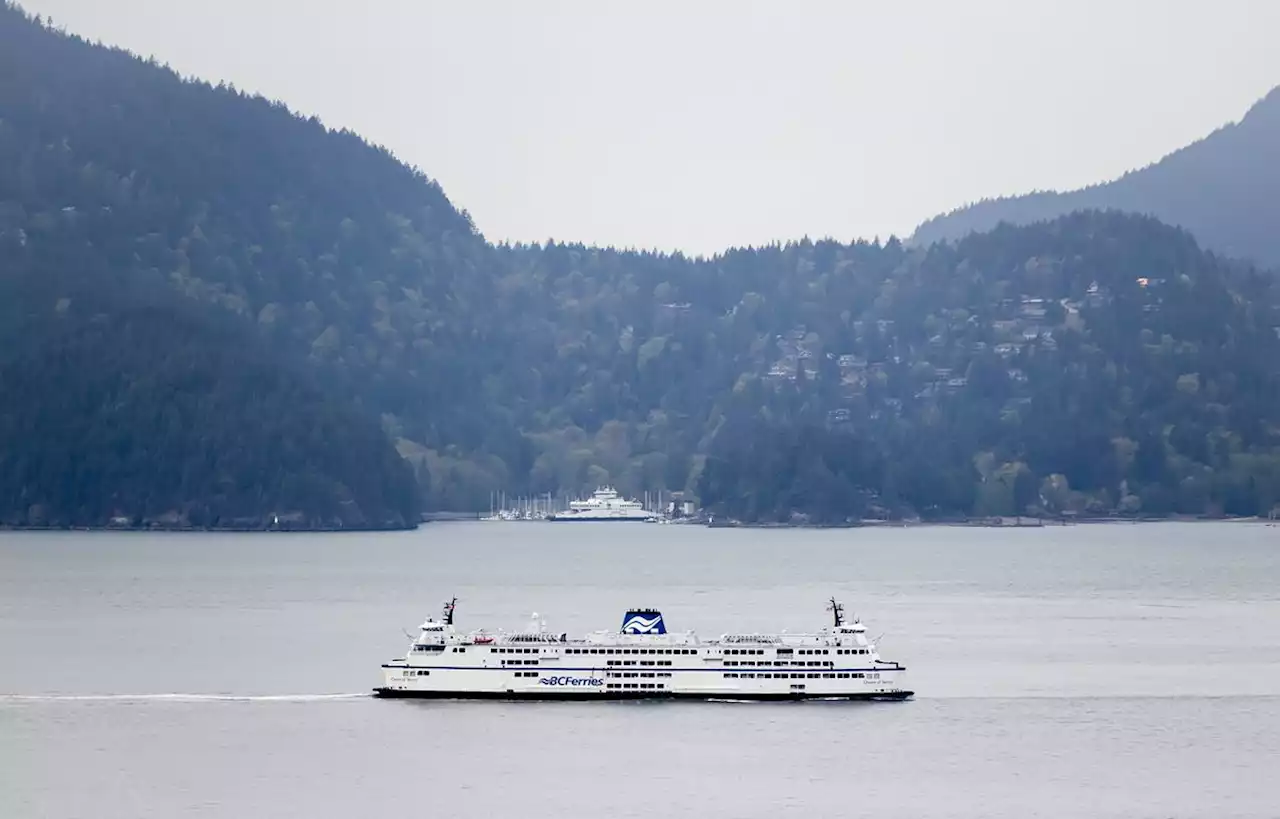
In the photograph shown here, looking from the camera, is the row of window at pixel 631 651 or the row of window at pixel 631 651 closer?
the row of window at pixel 631 651

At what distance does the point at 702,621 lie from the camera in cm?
12206

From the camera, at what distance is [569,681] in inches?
3398

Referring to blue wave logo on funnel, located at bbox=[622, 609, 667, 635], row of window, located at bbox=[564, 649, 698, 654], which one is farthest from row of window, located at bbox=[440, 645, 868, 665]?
blue wave logo on funnel, located at bbox=[622, 609, 667, 635]

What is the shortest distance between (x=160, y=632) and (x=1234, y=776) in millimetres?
61975

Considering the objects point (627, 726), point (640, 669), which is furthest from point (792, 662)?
point (627, 726)

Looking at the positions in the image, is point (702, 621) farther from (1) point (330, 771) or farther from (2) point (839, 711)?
(1) point (330, 771)

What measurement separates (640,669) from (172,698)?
699 inches

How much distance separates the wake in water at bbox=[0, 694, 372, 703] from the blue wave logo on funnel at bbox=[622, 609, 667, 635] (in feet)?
33.4

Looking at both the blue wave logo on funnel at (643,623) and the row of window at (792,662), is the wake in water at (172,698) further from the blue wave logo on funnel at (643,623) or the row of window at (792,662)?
the row of window at (792,662)

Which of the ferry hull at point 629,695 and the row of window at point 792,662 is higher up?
the row of window at point 792,662

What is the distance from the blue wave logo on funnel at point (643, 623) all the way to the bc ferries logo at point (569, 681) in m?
2.22

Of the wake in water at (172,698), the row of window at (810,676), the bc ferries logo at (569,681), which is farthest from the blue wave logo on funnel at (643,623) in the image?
the wake in water at (172,698)

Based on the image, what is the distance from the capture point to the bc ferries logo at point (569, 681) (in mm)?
86250

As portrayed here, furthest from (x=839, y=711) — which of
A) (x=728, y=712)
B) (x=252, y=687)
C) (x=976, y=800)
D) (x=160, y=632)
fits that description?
(x=160, y=632)
